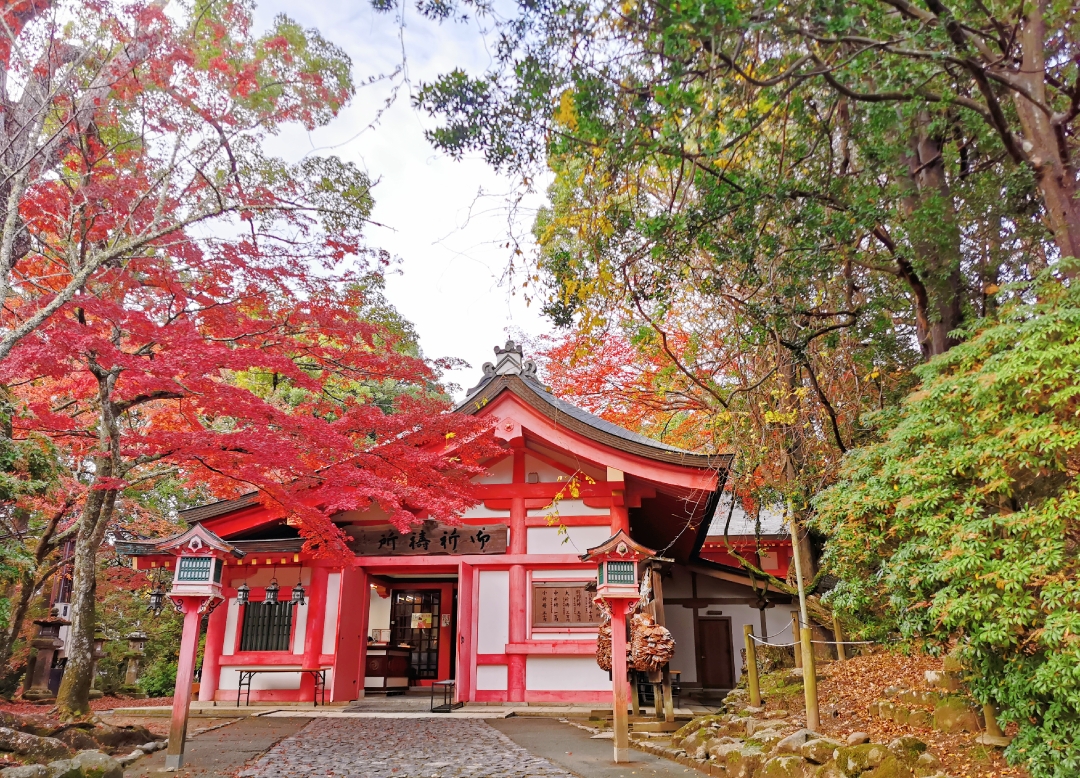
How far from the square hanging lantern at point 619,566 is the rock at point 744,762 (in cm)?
172

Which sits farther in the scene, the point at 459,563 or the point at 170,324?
the point at 459,563

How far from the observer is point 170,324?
8.12 m

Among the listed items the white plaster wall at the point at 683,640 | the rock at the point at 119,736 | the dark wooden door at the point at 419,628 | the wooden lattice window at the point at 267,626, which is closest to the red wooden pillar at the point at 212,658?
the wooden lattice window at the point at 267,626

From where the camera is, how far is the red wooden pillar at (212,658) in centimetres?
1170

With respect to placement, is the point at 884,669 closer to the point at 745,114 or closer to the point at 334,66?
the point at 745,114

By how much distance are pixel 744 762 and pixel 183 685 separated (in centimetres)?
552

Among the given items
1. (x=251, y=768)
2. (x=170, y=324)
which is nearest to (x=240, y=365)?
(x=170, y=324)

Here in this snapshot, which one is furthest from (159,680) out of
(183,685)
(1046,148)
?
(1046,148)

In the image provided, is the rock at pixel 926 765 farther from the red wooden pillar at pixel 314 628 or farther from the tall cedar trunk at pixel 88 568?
the red wooden pillar at pixel 314 628

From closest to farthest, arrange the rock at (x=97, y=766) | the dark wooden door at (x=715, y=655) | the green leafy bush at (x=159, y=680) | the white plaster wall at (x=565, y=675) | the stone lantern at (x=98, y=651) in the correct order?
1. the rock at (x=97, y=766)
2. the white plaster wall at (x=565, y=675)
3. the dark wooden door at (x=715, y=655)
4. the stone lantern at (x=98, y=651)
5. the green leafy bush at (x=159, y=680)

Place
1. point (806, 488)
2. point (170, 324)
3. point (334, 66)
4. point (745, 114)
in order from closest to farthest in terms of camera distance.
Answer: point (745, 114)
point (170, 324)
point (334, 66)
point (806, 488)

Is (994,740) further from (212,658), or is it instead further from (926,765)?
(212,658)

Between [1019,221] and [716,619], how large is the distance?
10.1 meters

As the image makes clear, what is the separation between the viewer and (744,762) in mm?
5867
